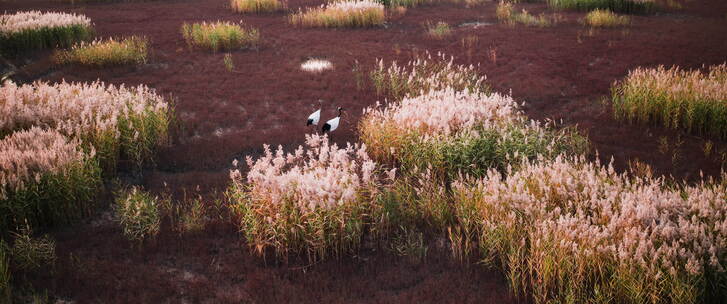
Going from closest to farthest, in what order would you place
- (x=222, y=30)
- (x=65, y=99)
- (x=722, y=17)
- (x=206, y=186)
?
(x=206, y=186), (x=65, y=99), (x=222, y=30), (x=722, y=17)

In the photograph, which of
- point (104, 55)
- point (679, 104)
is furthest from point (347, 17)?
point (679, 104)

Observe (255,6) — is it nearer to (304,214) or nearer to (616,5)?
(616,5)

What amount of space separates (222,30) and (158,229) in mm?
10394

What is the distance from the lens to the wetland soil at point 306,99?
5.03m

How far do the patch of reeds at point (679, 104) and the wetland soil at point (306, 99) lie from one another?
292mm

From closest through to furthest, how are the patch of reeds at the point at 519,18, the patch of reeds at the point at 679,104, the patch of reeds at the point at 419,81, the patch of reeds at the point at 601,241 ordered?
the patch of reeds at the point at 601,241 < the patch of reeds at the point at 679,104 < the patch of reeds at the point at 419,81 < the patch of reeds at the point at 519,18

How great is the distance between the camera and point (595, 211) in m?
5.38

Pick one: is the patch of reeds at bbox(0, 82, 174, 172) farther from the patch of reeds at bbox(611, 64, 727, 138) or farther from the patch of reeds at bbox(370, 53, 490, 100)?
the patch of reeds at bbox(611, 64, 727, 138)

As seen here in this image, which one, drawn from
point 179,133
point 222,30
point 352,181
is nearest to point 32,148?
point 179,133

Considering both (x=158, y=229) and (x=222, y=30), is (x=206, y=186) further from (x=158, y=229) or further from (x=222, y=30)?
(x=222, y=30)

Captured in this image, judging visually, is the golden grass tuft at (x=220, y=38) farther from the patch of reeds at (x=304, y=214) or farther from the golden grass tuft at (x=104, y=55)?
the patch of reeds at (x=304, y=214)

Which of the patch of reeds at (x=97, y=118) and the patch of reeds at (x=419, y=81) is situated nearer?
the patch of reeds at (x=97, y=118)

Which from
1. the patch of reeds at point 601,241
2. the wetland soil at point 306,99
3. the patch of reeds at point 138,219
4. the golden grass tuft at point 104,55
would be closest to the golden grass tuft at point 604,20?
the wetland soil at point 306,99

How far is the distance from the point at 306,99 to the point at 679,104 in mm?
7086
